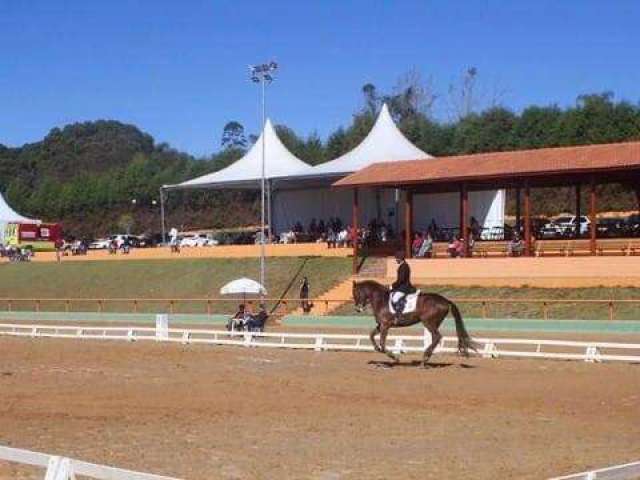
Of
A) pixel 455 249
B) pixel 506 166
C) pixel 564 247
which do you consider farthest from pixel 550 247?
pixel 455 249

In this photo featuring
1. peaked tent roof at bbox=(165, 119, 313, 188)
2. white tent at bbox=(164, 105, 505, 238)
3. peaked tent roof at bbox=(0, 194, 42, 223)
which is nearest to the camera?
white tent at bbox=(164, 105, 505, 238)

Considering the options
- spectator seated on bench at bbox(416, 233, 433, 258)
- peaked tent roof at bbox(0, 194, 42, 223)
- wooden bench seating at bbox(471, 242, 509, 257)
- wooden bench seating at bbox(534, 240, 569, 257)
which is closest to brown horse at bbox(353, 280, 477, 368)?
wooden bench seating at bbox(534, 240, 569, 257)

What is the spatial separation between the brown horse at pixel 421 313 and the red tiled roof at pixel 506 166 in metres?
20.3

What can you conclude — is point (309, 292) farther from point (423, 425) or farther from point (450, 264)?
point (423, 425)

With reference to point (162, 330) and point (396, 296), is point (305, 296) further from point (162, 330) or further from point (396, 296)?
point (396, 296)

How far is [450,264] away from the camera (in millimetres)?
44188

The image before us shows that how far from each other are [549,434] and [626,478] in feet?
A: 18.5

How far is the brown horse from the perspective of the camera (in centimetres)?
2214

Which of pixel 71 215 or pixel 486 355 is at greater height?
pixel 71 215

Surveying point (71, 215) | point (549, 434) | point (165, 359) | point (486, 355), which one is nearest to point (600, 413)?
point (549, 434)

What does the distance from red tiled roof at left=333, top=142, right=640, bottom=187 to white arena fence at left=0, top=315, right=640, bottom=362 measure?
48.3 feet

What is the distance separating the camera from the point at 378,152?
60031mm

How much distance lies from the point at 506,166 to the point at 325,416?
104 feet

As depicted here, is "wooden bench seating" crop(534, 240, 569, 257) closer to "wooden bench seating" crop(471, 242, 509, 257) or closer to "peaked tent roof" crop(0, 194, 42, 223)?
"wooden bench seating" crop(471, 242, 509, 257)
